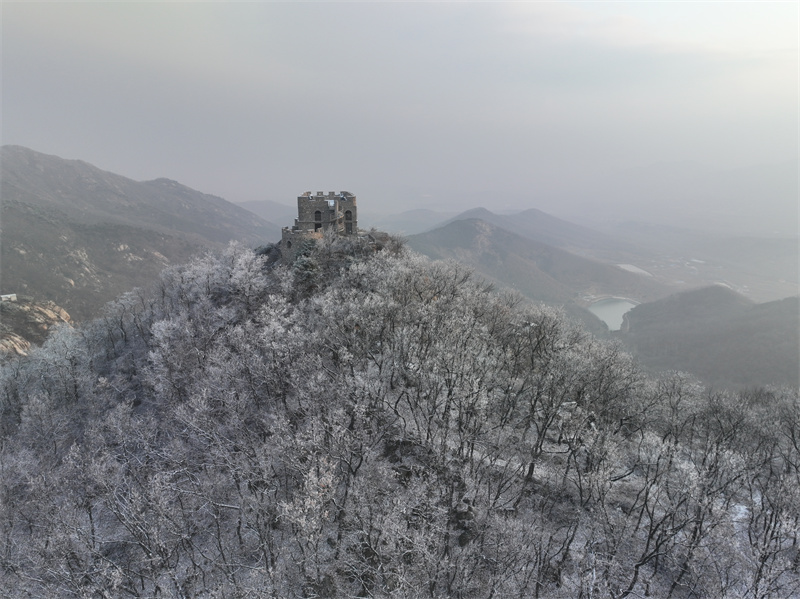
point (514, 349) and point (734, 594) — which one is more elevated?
point (514, 349)

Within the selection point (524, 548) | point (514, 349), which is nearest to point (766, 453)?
point (514, 349)

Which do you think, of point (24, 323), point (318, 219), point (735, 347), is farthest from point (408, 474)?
point (735, 347)

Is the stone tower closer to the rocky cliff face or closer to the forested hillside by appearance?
the forested hillside

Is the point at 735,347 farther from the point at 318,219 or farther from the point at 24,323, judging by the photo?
the point at 24,323

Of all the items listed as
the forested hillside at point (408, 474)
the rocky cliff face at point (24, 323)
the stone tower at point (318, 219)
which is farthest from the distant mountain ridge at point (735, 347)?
the rocky cliff face at point (24, 323)

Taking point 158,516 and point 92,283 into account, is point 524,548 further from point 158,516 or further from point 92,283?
point 92,283

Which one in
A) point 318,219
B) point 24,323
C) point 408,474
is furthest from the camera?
point 24,323
